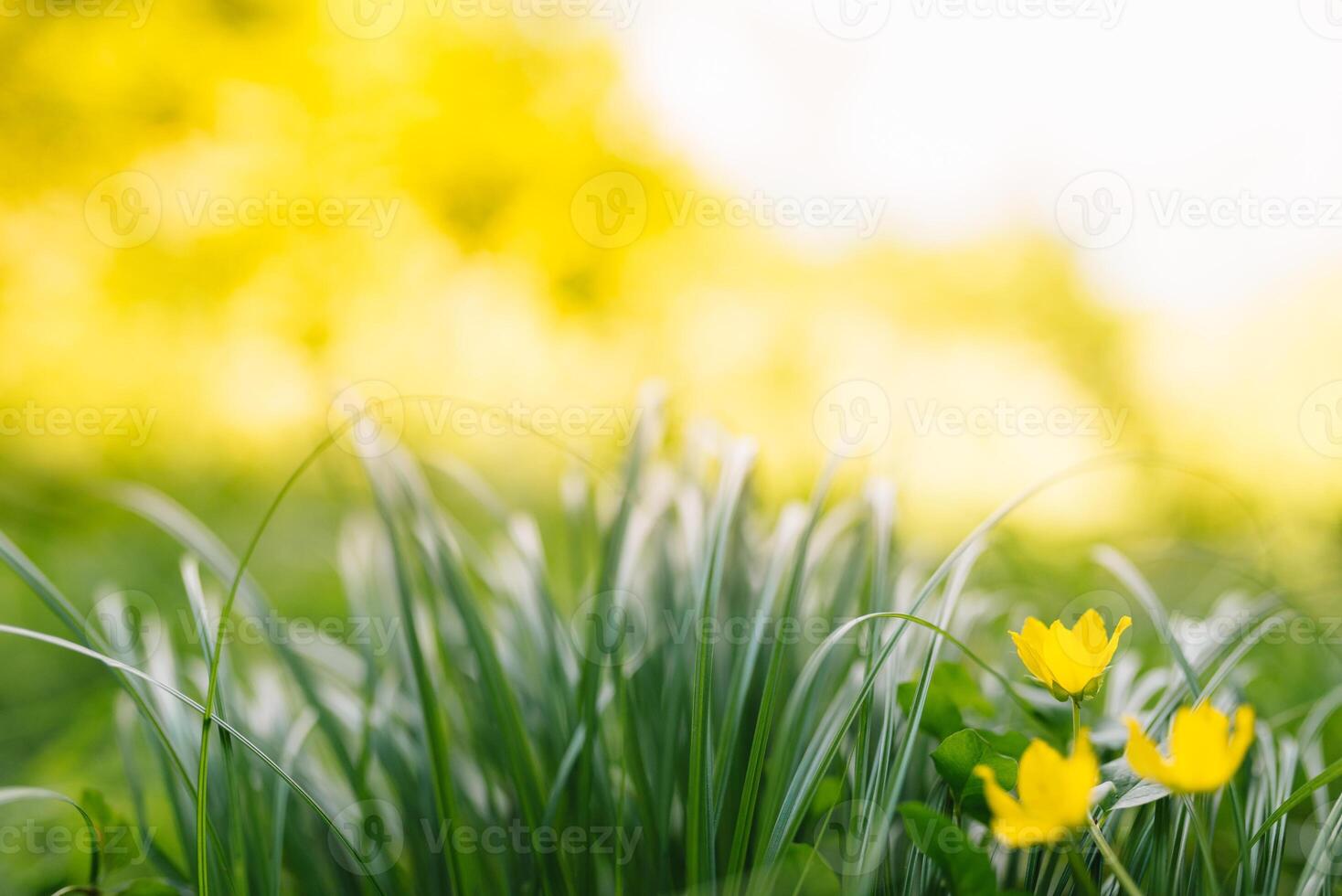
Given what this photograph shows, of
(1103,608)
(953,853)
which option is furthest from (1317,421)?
(953,853)

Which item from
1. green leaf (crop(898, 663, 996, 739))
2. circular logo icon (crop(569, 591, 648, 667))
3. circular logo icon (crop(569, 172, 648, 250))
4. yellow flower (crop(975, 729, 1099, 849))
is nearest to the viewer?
yellow flower (crop(975, 729, 1099, 849))

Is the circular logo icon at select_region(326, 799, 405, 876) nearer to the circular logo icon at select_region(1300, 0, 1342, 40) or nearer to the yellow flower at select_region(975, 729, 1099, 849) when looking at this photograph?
the yellow flower at select_region(975, 729, 1099, 849)

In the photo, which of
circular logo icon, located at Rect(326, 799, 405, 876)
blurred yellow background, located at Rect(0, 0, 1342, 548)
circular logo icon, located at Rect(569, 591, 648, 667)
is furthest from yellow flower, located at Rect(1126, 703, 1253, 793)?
blurred yellow background, located at Rect(0, 0, 1342, 548)

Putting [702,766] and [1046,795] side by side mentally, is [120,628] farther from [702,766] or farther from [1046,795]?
[1046,795]

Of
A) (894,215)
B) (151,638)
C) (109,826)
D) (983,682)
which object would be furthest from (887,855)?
(894,215)

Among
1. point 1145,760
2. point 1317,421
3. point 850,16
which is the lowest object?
point 1317,421
